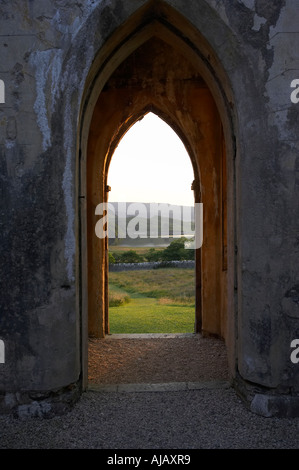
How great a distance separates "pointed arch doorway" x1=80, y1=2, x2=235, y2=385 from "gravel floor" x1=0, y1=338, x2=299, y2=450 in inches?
91.5

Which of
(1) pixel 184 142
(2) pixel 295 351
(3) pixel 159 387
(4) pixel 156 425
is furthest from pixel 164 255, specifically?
(4) pixel 156 425

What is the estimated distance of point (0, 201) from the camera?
11.2 ft

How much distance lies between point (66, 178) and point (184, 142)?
3.65 m

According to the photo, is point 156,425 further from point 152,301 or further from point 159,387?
point 152,301

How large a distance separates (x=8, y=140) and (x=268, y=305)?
8.32ft

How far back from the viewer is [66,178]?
11.4 ft

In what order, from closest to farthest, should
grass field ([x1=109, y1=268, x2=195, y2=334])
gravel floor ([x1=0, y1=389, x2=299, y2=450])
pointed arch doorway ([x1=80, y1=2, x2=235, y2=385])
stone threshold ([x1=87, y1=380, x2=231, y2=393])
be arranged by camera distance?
gravel floor ([x1=0, y1=389, x2=299, y2=450]) < stone threshold ([x1=87, y1=380, x2=231, y2=393]) < pointed arch doorway ([x1=80, y1=2, x2=235, y2=385]) < grass field ([x1=109, y1=268, x2=195, y2=334])

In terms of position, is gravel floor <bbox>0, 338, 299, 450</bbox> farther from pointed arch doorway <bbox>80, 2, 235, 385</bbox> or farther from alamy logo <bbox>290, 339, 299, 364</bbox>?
pointed arch doorway <bbox>80, 2, 235, 385</bbox>

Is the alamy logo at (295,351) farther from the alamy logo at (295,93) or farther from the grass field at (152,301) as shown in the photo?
the grass field at (152,301)

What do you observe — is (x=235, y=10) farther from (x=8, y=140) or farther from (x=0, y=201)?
(x=0, y=201)

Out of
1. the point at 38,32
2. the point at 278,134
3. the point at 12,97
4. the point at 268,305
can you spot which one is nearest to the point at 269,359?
the point at 268,305

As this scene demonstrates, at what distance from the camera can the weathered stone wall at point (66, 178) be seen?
11.1ft

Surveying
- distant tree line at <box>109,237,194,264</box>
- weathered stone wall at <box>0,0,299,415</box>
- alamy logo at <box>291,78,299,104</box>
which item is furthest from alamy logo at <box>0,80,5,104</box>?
distant tree line at <box>109,237,194,264</box>

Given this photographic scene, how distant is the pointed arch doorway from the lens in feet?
20.2
